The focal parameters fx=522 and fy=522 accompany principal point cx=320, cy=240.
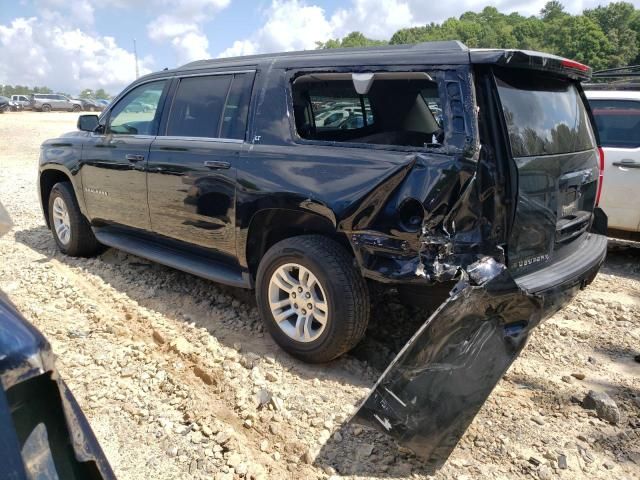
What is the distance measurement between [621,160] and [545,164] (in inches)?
124

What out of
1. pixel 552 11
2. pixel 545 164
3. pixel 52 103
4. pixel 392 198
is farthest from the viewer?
pixel 552 11

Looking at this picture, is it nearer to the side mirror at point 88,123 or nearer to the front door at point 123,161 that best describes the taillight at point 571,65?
the front door at point 123,161

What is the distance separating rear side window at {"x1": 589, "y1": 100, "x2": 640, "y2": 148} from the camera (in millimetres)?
5441

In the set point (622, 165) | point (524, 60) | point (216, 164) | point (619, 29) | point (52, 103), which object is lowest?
point (622, 165)

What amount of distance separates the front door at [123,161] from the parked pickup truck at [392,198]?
0.03 m

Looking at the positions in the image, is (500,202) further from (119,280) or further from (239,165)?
(119,280)

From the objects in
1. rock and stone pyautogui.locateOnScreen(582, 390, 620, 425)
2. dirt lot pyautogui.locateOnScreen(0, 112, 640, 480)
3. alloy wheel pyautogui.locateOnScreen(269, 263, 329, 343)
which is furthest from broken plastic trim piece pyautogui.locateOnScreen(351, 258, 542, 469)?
rock and stone pyautogui.locateOnScreen(582, 390, 620, 425)

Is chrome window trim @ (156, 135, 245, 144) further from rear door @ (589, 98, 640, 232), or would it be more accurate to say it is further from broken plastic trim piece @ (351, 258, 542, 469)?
rear door @ (589, 98, 640, 232)

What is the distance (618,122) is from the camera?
5.56 metres

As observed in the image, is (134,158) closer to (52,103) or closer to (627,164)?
(627,164)

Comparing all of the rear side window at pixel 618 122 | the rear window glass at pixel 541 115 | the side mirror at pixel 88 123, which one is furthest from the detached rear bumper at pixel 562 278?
the side mirror at pixel 88 123

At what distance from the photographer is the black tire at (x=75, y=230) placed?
5129 millimetres

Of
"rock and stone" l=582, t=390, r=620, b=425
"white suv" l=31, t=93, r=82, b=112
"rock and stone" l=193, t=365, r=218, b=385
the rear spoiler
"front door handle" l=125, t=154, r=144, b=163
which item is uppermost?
"white suv" l=31, t=93, r=82, b=112

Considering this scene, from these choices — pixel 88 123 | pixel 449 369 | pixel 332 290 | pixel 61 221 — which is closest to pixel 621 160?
pixel 332 290
